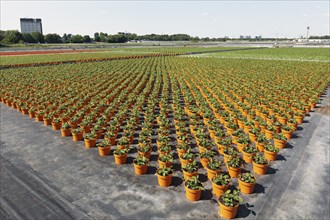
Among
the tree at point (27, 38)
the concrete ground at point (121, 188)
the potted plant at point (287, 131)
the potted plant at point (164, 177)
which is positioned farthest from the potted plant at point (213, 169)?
the tree at point (27, 38)

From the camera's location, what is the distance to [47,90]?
26.9 meters

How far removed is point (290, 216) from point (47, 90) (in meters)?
25.9

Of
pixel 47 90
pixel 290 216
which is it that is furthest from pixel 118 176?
pixel 47 90

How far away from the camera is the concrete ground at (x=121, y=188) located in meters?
8.85

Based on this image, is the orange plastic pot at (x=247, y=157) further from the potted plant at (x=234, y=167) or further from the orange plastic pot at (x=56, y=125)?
the orange plastic pot at (x=56, y=125)

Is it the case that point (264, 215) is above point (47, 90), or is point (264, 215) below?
below

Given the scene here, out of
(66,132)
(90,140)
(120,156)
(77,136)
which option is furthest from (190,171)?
(66,132)

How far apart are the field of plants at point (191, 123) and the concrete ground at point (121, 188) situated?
49 centimetres

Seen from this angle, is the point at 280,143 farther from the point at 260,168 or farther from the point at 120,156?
the point at 120,156

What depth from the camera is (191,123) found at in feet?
53.0

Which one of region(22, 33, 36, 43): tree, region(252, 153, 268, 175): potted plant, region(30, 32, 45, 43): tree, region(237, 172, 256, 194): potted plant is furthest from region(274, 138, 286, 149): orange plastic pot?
region(30, 32, 45, 43): tree

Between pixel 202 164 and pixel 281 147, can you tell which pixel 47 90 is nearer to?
pixel 202 164

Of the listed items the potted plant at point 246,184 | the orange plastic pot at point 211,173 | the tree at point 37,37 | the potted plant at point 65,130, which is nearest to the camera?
the potted plant at point 246,184

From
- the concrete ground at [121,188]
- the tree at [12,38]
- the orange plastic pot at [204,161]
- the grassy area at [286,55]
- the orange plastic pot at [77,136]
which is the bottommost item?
the concrete ground at [121,188]
